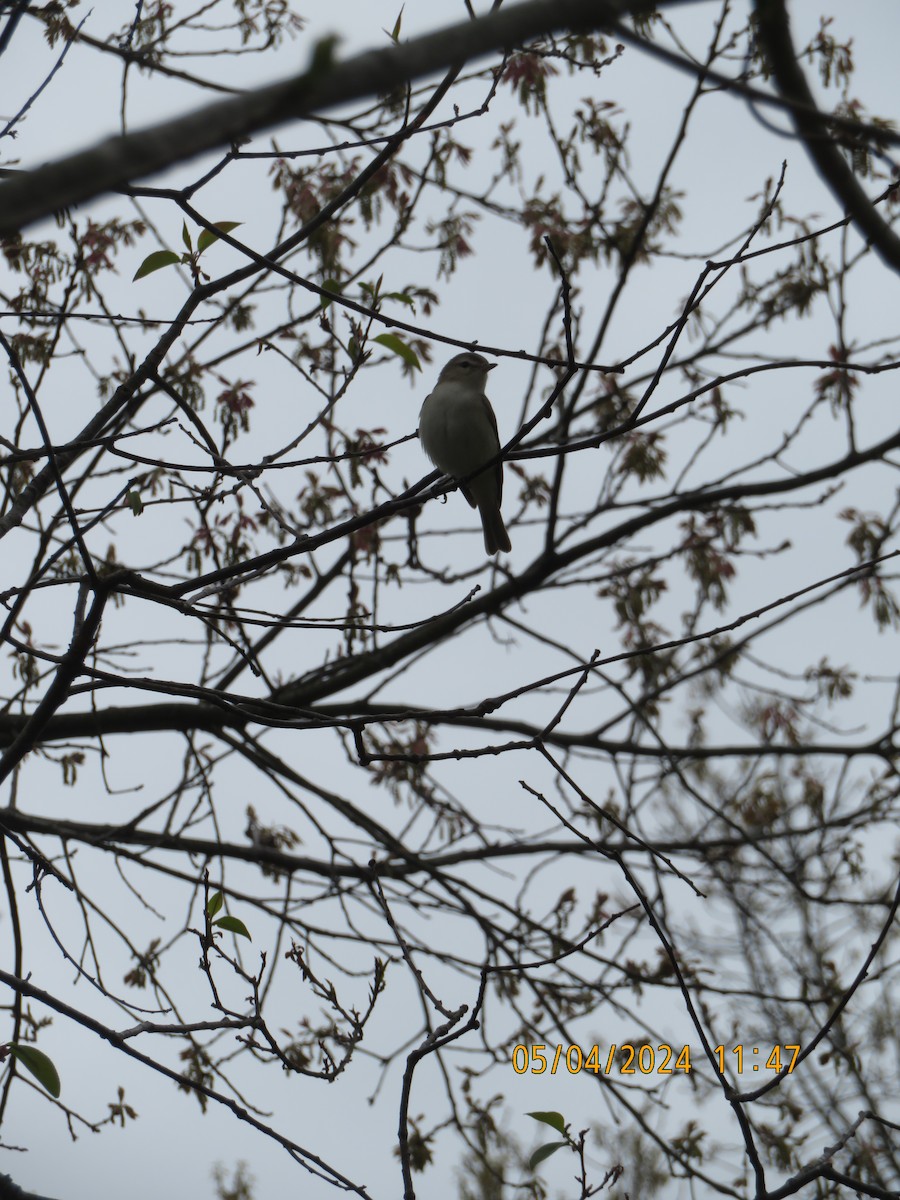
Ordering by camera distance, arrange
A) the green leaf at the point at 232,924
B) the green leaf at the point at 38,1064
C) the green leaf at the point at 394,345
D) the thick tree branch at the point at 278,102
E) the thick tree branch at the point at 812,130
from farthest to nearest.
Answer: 1. the green leaf at the point at 394,345
2. the green leaf at the point at 232,924
3. the green leaf at the point at 38,1064
4. the thick tree branch at the point at 812,130
5. the thick tree branch at the point at 278,102

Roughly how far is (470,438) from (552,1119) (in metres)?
4.06

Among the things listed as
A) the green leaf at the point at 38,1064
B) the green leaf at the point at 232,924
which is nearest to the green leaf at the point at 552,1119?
the green leaf at the point at 232,924

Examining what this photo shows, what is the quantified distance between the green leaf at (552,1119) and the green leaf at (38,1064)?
131 centimetres

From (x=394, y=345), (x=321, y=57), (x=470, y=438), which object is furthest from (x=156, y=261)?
(x=470, y=438)

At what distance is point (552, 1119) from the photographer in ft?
10.4

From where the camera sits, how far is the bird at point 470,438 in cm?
639

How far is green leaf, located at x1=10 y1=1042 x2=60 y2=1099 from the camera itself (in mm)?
2797

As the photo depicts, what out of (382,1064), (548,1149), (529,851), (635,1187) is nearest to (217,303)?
(529,851)

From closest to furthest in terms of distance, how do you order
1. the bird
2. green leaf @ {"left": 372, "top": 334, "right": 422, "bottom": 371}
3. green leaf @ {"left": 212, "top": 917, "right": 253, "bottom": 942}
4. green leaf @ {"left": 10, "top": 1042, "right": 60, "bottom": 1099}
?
green leaf @ {"left": 10, "top": 1042, "right": 60, "bottom": 1099}, green leaf @ {"left": 212, "top": 917, "right": 253, "bottom": 942}, green leaf @ {"left": 372, "top": 334, "right": 422, "bottom": 371}, the bird

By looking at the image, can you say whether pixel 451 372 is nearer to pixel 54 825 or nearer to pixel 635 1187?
pixel 54 825

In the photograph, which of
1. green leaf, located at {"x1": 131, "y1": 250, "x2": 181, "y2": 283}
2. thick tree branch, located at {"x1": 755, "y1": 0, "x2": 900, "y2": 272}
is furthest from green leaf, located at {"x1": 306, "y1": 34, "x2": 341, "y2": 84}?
green leaf, located at {"x1": 131, "y1": 250, "x2": 181, "y2": 283}

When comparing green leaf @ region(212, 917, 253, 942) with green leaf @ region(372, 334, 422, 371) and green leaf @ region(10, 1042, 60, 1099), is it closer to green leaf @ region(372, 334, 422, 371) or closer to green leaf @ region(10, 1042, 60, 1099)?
green leaf @ region(10, 1042, 60, 1099)

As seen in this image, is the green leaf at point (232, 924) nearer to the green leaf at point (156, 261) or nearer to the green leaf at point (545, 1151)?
the green leaf at point (545, 1151)

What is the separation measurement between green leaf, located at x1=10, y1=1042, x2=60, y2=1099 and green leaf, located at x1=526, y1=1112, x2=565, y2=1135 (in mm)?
1307
